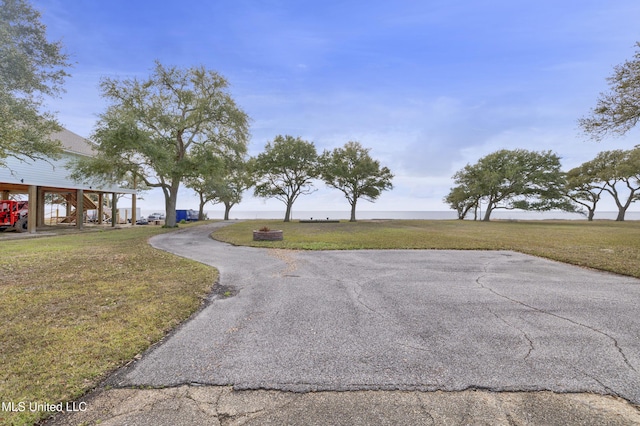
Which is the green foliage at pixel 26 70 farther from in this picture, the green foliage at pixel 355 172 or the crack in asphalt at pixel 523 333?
the green foliage at pixel 355 172

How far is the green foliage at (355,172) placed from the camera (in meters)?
32.7

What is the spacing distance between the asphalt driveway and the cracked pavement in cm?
2

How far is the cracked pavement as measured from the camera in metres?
2.67

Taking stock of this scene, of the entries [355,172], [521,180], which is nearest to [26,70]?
[355,172]

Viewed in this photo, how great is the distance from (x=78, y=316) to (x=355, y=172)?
29.9 metres

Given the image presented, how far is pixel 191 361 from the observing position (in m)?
3.05

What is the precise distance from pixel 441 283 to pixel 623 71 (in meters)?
13.3

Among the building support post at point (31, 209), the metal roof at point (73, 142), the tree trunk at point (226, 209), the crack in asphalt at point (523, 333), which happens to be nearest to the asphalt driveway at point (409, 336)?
the crack in asphalt at point (523, 333)

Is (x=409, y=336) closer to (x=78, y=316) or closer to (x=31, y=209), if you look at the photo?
(x=78, y=316)

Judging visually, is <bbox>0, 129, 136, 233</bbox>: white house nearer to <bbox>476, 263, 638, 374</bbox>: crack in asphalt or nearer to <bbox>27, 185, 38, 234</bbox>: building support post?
<bbox>27, 185, 38, 234</bbox>: building support post

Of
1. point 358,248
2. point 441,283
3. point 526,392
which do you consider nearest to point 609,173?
point 358,248

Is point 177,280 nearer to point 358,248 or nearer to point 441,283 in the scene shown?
point 441,283

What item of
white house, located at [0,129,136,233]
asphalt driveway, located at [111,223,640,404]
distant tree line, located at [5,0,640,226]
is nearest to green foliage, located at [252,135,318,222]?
distant tree line, located at [5,0,640,226]

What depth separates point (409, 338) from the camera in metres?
3.58
